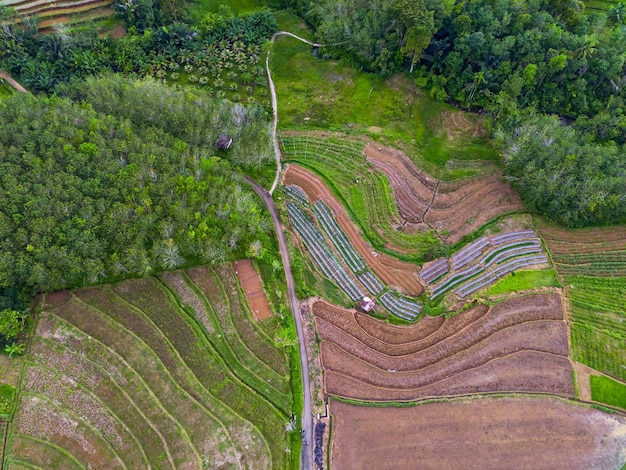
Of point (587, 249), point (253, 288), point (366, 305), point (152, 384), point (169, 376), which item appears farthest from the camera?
point (587, 249)

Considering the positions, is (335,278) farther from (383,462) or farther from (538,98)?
(538,98)

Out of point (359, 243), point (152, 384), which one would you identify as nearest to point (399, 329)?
point (359, 243)

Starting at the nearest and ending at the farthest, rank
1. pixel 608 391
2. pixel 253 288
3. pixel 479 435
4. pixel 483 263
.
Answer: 1. pixel 479 435
2. pixel 608 391
3. pixel 253 288
4. pixel 483 263

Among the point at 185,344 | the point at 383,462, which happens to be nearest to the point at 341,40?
the point at 185,344

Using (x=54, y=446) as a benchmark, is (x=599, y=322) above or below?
above

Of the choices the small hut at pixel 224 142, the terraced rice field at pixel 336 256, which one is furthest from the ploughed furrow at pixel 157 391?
the small hut at pixel 224 142

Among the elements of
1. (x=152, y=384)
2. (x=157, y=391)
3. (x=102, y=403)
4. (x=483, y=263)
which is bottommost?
(x=102, y=403)

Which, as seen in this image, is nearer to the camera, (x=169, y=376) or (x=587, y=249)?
(x=169, y=376)

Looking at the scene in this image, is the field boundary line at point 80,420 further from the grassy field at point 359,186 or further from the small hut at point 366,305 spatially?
the grassy field at point 359,186

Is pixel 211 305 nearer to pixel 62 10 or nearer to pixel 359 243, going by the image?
pixel 359 243
